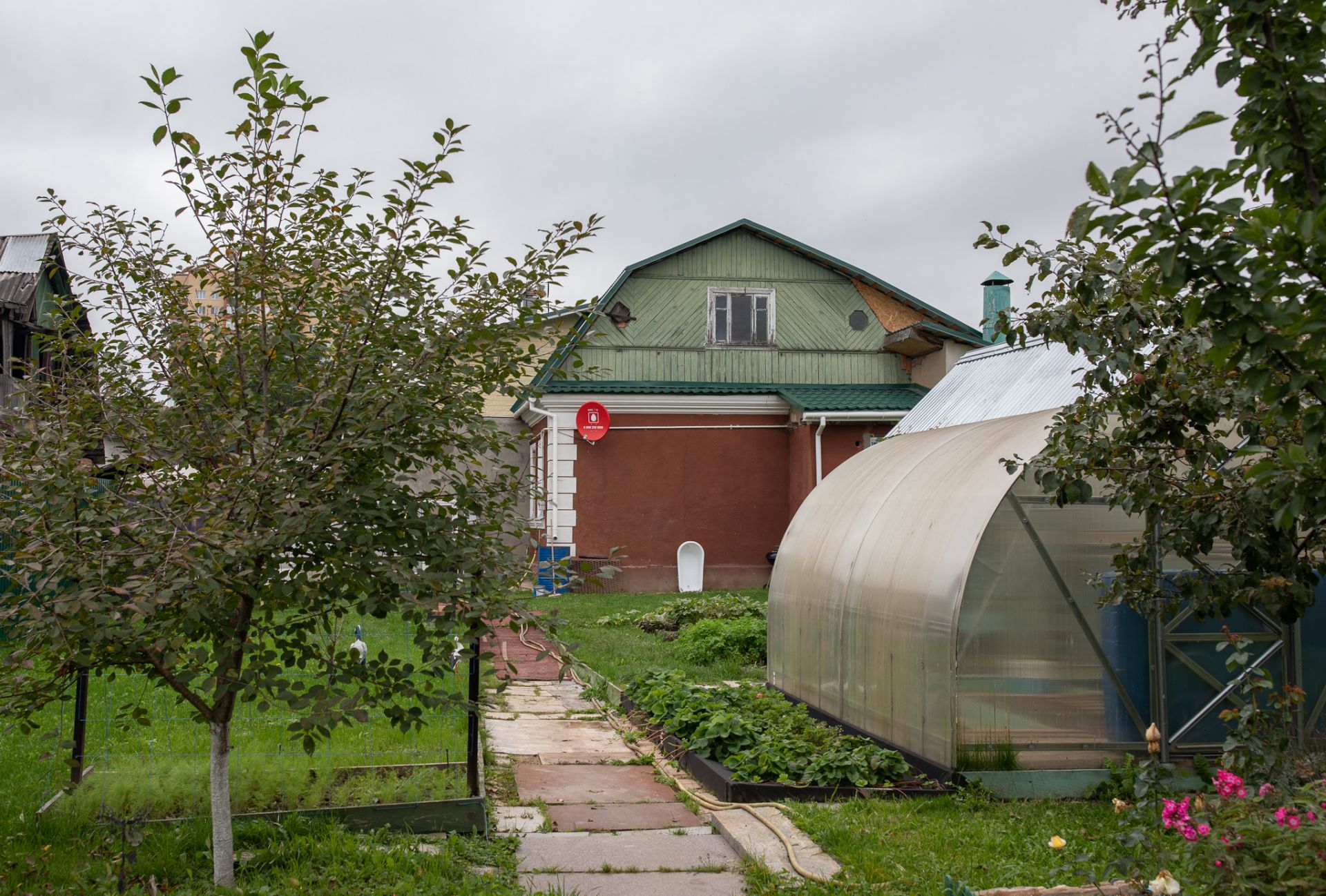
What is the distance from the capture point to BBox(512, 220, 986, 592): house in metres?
19.6

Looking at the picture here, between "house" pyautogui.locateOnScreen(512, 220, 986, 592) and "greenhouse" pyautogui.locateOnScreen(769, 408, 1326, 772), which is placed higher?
"house" pyautogui.locateOnScreen(512, 220, 986, 592)

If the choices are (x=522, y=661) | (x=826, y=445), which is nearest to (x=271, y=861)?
(x=522, y=661)

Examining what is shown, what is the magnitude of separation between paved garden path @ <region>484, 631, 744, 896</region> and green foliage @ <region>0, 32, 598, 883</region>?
709mm

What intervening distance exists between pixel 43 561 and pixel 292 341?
1264mm

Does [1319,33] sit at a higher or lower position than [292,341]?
higher

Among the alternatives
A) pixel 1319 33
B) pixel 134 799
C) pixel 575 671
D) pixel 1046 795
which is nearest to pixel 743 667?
pixel 575 671

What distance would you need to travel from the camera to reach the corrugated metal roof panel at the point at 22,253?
52.0ft

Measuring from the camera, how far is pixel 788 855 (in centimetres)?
539

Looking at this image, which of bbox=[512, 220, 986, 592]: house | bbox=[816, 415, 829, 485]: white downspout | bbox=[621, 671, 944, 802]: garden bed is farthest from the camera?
bbox=[512, 220, 986, 592]: house

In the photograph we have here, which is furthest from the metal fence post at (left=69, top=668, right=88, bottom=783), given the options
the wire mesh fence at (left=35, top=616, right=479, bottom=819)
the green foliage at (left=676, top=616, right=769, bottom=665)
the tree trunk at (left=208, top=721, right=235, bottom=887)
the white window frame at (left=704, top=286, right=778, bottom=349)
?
the white window frame at (left=704, top=286, right=778, bottom=349)

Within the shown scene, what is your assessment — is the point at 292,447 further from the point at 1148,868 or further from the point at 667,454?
the point at 667,454

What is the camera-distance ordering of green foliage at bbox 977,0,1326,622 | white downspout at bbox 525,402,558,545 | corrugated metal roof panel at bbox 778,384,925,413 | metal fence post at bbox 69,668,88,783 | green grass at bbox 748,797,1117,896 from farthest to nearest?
1. white downspout at bbox 525,402,558,545
2. corrugated metal roof panel at bbox 778,384,925,413
3. metal fence post at bbox 69,668,88,783
4. green grass at bbox 748,797,1117,896
5. green foliage at bbox 977,0,1326,622

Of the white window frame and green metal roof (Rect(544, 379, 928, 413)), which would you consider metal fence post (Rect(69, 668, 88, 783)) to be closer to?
green metal roof (Rect(544, 379, 928, 413))

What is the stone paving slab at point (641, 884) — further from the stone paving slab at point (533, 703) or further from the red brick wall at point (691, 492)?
the red brick wall at point (691, 492)
